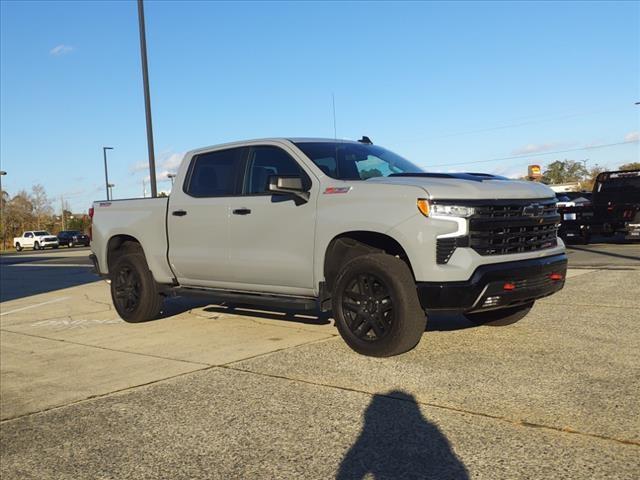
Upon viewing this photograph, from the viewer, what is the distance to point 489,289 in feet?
15.7

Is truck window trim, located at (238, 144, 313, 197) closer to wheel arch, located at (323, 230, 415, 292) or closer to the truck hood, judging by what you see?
wheel arch, located at (323, 230, 415, 292)

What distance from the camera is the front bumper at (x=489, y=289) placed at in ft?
15.6

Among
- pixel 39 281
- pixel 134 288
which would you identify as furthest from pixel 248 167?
pixel 39 281

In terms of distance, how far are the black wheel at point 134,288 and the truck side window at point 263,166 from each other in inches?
81.3

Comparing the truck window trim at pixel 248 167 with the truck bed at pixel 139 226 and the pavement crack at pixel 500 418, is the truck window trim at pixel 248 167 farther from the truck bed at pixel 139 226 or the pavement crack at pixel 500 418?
the pavement crack at pixel 500 418

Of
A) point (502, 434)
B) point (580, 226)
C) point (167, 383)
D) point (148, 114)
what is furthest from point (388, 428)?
point (580, 226)

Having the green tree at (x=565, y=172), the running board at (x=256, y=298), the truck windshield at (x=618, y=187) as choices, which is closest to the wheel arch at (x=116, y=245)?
the running board at (x=256, y=298)

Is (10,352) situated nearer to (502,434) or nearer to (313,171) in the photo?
(313,171)

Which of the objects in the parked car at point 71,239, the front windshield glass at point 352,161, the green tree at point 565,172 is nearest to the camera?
the front windshield glass at point 352,161

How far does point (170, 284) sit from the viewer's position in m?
7.46

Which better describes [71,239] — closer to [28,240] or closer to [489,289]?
[28,240]

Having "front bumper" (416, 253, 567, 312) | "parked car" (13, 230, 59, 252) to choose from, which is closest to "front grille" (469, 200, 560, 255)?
"front bumper" (416, 253, 567, 312)

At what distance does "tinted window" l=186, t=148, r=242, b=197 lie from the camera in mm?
6688

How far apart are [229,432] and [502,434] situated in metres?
1.63
